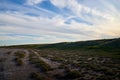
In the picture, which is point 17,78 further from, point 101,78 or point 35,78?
point 101,78

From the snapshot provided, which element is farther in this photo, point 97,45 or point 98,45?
point 97,45

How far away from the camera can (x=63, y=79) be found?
2202 cm

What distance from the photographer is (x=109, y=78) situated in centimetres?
2200

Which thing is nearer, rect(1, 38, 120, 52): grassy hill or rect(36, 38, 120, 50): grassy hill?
rect(1, 38, 120, 52): grassy hill

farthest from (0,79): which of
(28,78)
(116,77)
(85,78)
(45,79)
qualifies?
(116,77)

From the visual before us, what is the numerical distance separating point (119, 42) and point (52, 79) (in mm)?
85540

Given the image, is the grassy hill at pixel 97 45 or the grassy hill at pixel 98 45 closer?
the grassy hill at pixel 98 45

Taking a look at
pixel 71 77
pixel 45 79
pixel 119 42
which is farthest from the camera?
pixel 119 42

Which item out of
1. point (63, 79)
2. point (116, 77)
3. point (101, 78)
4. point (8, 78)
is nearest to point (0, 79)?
point (8, 78)

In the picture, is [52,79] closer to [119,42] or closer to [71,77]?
[71,77]

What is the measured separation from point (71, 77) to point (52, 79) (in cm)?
228

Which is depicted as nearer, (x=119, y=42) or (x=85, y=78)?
(x=85, y=78)

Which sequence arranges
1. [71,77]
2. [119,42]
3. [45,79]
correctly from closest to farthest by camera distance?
1. [45,79]
2. [71,77]
3. [119,42]

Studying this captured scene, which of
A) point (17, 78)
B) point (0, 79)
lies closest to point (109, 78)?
point (17, 78)
